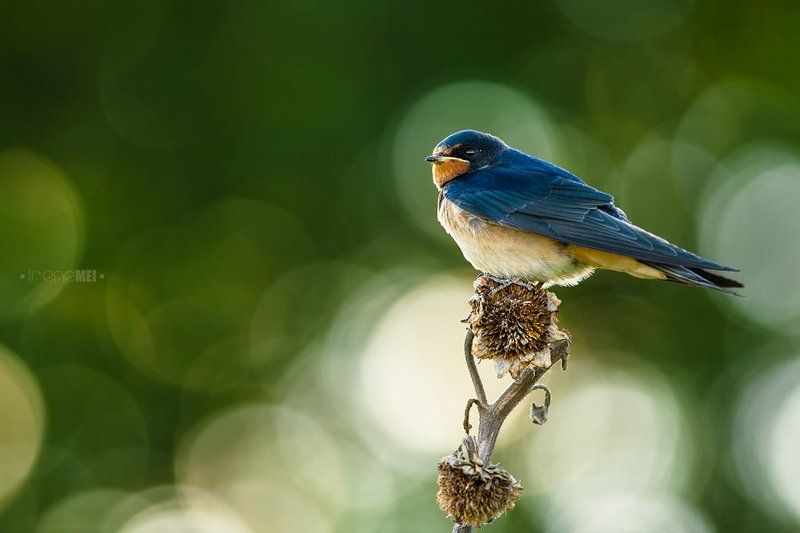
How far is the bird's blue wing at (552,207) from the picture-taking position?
5.35 metres

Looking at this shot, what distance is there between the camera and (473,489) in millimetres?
3426

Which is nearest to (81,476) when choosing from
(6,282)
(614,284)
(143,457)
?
(143,457)

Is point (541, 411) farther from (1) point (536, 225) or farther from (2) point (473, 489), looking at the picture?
(1) point (536, 225)

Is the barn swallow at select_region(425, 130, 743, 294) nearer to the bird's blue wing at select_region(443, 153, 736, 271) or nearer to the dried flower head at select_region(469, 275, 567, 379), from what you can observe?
the bird's blue wing at select_region(443, 153, 736, 271)

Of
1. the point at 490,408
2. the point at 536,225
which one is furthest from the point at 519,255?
the point at 490,408

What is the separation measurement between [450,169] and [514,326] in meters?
2.99

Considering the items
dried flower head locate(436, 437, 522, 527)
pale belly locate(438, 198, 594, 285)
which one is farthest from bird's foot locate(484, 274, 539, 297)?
dried flower head locate(436, 437, 522, 527)

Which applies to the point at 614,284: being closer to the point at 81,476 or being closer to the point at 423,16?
the point at 423,16

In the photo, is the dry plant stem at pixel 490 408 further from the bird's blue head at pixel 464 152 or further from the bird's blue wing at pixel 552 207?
the bird's blue head at pixel 464 152

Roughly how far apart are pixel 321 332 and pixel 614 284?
4.40 metres

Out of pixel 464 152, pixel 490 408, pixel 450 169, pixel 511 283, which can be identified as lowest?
pixel 490 408

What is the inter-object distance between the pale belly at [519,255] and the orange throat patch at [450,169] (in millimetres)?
801

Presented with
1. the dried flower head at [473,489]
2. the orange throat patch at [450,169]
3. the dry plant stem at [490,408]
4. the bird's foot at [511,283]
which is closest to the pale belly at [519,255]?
the bird's foot at [511,283]

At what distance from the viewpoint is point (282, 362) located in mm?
14391
